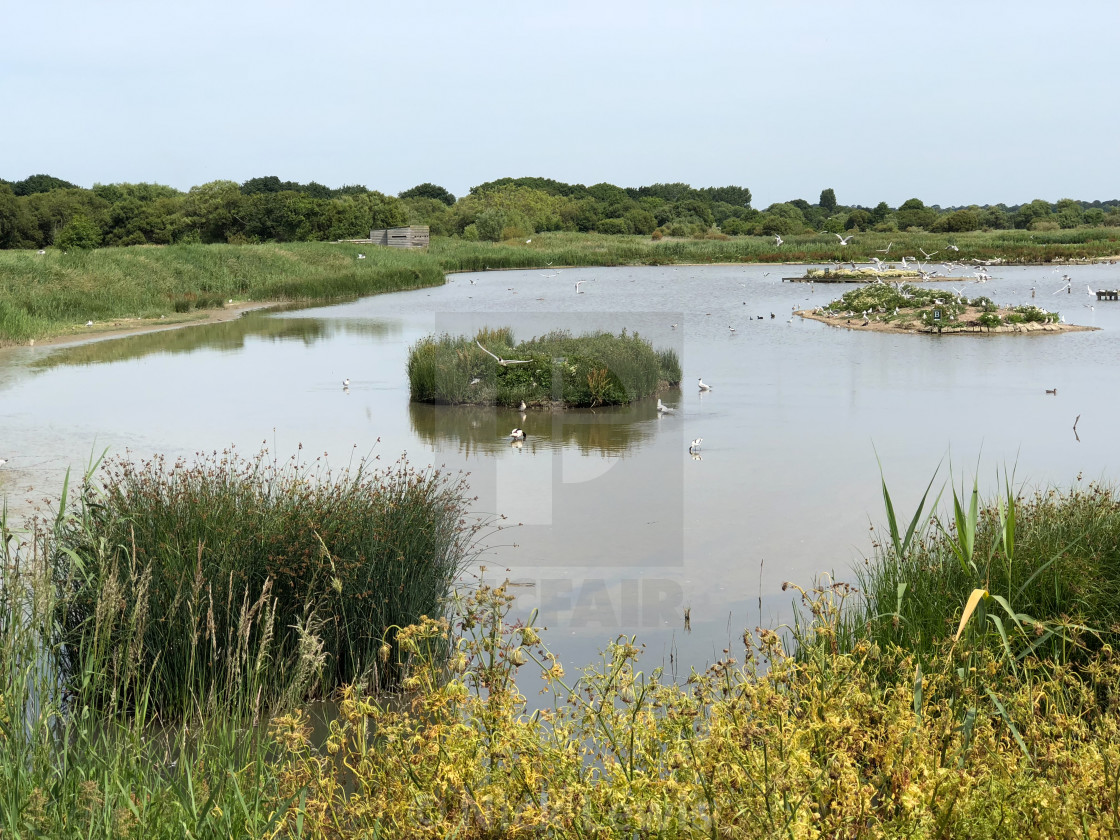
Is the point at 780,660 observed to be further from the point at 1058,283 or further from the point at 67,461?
the point at 1058,283

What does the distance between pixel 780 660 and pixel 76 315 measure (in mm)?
22016

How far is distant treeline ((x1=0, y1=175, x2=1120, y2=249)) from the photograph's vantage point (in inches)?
2217

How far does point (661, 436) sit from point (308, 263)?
1119 inches

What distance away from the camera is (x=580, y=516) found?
24.8ft

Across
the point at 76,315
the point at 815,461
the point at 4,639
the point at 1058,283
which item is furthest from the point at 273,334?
the point at 1058,283

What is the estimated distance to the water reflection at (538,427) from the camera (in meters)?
10.2

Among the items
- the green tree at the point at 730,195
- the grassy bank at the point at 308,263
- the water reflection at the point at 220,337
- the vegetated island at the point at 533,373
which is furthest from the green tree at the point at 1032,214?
the vegetated island at the point at 533,373

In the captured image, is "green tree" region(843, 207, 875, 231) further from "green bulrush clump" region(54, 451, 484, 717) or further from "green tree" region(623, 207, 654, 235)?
"green bulrush clump" region(54, 451, 484, 717)

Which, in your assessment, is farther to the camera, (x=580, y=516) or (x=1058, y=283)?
(x=1058, y=283)

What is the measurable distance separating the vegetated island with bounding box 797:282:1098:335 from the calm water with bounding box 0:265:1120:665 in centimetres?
92

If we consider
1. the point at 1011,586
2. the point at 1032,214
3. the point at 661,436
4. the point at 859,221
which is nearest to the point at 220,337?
the point at 661,436

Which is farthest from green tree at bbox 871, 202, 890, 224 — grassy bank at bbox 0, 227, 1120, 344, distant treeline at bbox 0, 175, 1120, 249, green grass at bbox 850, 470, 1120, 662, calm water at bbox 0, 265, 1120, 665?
green grass at bbox 850, 470, 1120, 662

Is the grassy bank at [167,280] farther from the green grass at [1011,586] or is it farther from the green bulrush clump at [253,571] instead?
the green grass at [1011,586]

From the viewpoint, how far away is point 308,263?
120ft
